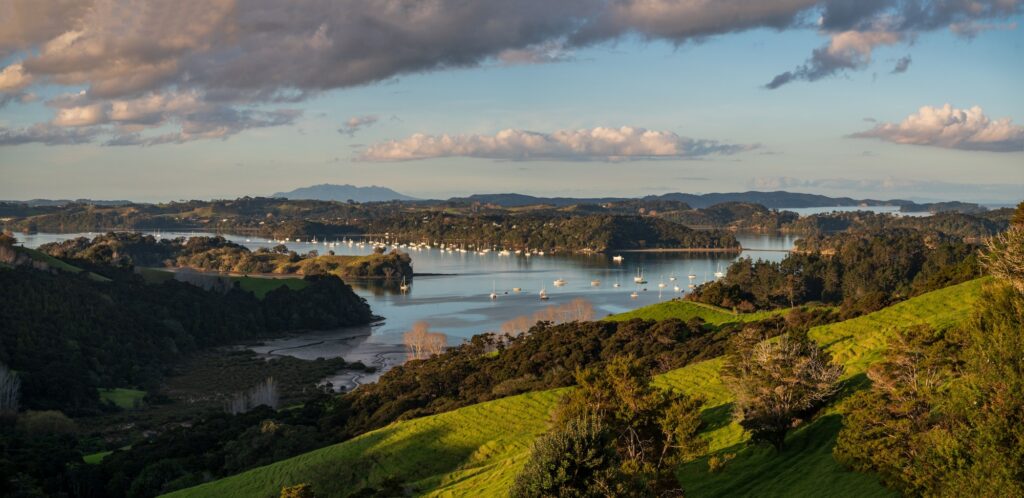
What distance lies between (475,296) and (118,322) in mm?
56675

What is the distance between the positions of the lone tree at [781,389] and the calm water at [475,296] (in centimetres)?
4946

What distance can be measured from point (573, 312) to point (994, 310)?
74.2 metres

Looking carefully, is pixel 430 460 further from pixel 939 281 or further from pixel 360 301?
pixel 360 301

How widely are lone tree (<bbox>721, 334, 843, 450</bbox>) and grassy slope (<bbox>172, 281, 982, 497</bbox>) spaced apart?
65cm

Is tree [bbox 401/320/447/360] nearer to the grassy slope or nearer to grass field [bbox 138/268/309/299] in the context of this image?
the grassy slope

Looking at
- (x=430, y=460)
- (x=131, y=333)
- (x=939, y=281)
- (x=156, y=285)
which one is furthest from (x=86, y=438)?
(x=156, y=285)

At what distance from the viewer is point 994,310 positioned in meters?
21.8

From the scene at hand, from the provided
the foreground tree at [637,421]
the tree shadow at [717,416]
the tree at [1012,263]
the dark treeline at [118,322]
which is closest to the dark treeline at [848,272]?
the dark treeline at [118,322]

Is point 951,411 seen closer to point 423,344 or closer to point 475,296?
point 423,344

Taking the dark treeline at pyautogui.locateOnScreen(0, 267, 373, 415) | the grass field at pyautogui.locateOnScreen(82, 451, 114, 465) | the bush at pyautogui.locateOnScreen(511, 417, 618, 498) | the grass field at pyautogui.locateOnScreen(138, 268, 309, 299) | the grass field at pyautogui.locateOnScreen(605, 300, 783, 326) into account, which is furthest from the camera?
the grass field at pyautogui.locateOnScreen(138, 268, 309, 299)

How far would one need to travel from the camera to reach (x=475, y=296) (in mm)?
131875

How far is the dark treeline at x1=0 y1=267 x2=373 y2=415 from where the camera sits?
220 ft

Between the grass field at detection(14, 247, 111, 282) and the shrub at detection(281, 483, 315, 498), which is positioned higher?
the grass field at detection(14, 247, 111, 282)

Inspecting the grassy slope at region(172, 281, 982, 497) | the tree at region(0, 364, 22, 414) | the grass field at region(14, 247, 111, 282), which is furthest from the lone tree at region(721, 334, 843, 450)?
the grass field at region(14, 247, 111, 282)
